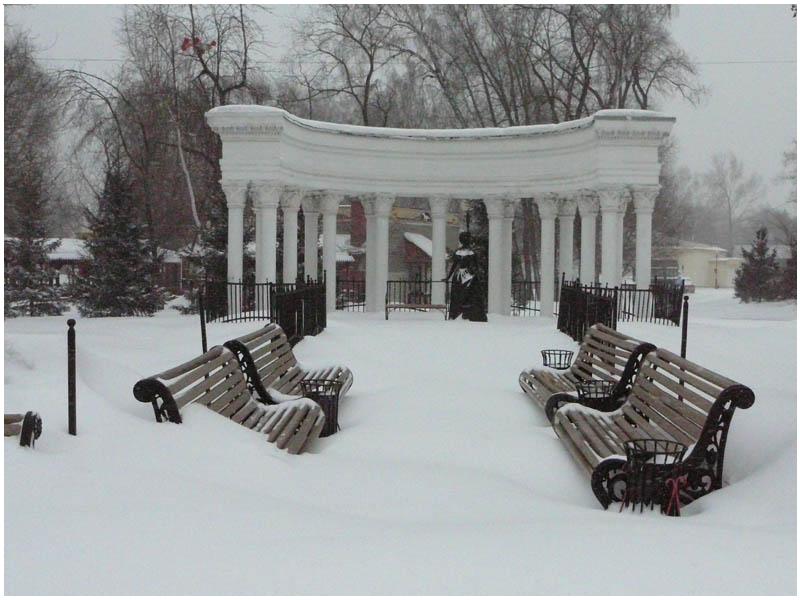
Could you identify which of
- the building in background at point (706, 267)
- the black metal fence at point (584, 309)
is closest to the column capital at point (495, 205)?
the black metal fence at point (584, 309)

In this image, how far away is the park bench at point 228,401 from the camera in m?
5.95

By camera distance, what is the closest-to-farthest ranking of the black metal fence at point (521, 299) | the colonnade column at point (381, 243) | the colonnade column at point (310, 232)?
the colonnade column at point (381, 243)
the colonnade column at point (310, 232)
the black metal fence at point (521, 299)

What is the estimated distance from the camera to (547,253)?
22.0 m

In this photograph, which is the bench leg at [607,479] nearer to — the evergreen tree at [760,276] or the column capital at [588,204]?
the column capital at [588,204]

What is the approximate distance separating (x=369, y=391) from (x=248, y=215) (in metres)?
24.6

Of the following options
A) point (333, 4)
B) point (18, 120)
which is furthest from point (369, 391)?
point (333, 4)

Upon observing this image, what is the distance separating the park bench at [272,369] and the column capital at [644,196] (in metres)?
11.6

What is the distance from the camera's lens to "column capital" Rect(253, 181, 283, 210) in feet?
63.0

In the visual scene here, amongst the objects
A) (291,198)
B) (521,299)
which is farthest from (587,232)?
(521,299)

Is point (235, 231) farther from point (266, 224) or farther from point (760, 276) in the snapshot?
point (760, 276)

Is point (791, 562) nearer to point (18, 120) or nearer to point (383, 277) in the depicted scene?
point (383, 277)

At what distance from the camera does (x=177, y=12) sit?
107 feet

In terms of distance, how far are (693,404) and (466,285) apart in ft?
43.1

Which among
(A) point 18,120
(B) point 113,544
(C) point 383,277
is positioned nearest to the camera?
(B) point 113,544
